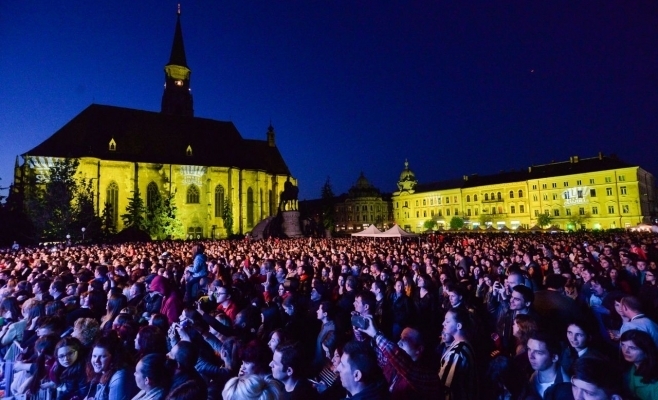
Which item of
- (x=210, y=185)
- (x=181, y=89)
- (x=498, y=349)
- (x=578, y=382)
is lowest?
(x=498, y=349)

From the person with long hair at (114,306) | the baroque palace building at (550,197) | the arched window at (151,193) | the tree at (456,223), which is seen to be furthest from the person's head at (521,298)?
the tree at (456,223)

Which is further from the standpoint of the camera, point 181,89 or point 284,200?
point 181,89

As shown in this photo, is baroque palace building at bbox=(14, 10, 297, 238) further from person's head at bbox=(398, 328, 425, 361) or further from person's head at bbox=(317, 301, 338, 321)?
person's head at bbox=(398, 328, 425, 361)

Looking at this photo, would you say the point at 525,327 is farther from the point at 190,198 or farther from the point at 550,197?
the point at 550,197

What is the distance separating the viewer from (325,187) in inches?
3140

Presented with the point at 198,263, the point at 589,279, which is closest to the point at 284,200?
the point at 198,263

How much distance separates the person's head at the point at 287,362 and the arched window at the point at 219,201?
1925 inches

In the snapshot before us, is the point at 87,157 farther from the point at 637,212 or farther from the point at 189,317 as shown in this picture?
the point at 637,212

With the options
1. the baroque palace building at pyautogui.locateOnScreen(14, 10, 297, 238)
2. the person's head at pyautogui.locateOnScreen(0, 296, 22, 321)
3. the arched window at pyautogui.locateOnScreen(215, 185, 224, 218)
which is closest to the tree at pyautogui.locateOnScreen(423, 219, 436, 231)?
the baroque palace building at pyautogui.locateOnScreen(14, 10, 297, 238)

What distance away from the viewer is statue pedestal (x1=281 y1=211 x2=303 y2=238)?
35.0m

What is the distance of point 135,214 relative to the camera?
140 feet

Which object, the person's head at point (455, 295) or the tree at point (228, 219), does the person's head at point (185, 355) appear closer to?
the person's head at point (455, 295)

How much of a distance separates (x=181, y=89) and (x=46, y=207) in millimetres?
31231

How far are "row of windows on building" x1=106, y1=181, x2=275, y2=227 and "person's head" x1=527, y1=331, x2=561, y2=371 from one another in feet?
153
